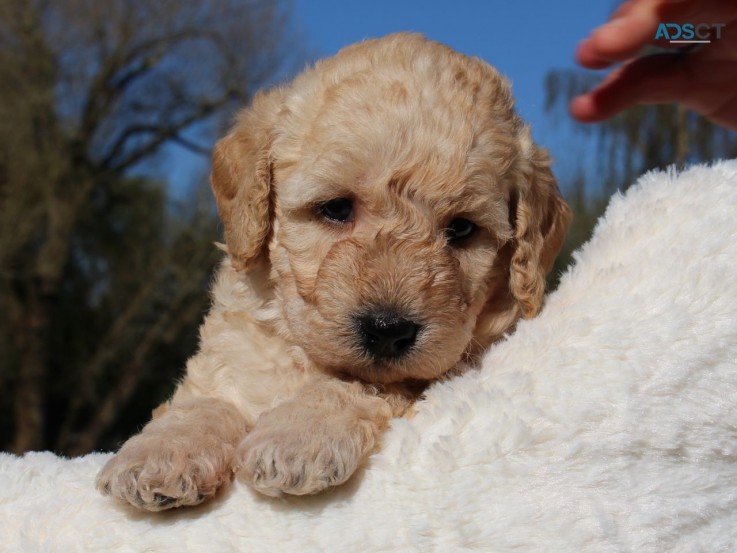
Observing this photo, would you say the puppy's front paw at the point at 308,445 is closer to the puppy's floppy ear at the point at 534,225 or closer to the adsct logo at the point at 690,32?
the puppy's floppy ear at the point at 534,225

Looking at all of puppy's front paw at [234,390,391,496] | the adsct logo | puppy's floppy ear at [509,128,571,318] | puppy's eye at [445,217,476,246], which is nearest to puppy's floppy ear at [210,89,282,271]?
puppy's eye at [445,217,476,246]

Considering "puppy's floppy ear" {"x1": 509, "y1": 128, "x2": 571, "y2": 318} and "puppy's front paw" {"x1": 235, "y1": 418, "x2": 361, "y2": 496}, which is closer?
"puppy's front paw" {"x1": 235, "y1": 418, "x2": 361, "y2": 496}

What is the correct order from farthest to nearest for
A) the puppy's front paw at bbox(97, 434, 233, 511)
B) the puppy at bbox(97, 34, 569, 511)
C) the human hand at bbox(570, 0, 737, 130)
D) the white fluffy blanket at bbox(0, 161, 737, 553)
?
the human hand at bbox(570, 0, 737, 130) → the puppy at bbox(97, 34, 569, 511) → the puppy's front paw at bbox(97, 434, 233, 511) → the white fluffy blanket at bbox(0, 161, 737, 553)

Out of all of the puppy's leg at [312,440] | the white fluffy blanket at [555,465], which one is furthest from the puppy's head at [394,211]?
the white fluffy blanket at [555,465]

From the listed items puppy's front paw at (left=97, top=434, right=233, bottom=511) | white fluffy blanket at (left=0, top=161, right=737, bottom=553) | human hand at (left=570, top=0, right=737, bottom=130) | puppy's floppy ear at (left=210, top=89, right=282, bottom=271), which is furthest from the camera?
puppy's floppy ear at (left=210, top=89, right=282, bottom=271)

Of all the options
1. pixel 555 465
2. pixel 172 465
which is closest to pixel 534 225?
pixel 555 465

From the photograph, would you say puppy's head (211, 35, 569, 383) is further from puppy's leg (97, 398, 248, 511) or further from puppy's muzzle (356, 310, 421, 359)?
puppy's leg (97, 398, 248, 511)
